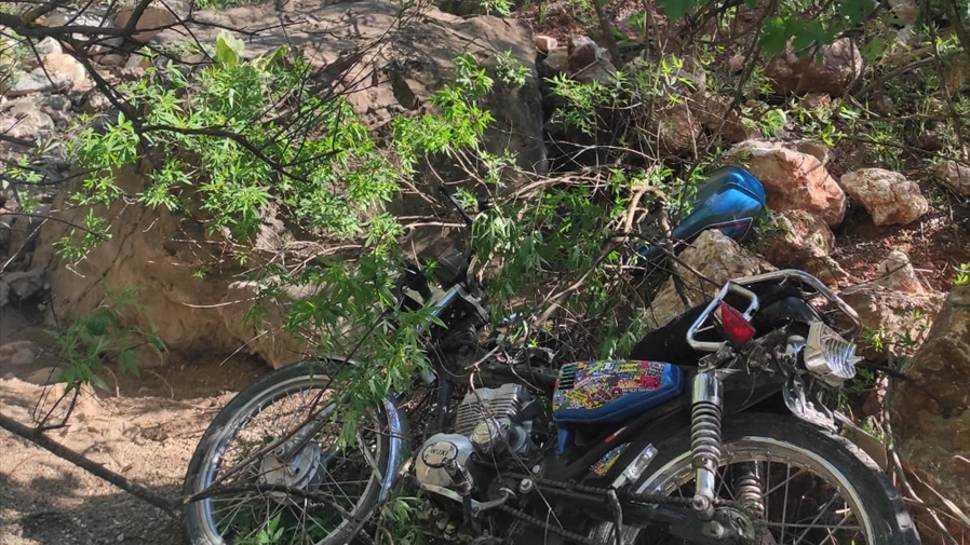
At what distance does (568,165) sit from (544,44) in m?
1.24

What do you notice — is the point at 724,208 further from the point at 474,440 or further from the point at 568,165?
the point at 474,440

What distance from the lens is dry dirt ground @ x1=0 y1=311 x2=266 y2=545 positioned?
3814mm

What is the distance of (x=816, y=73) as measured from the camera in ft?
18.0

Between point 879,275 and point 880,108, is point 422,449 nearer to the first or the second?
point 879,275

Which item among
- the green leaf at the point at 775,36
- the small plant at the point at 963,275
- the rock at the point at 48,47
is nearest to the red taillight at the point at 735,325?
the green leaf at the point at 775,36

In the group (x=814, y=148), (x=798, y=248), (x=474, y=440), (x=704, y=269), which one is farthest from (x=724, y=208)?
(x=474, y=440)

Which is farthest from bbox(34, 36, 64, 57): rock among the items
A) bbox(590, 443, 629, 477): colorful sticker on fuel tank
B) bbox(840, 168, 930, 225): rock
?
bbox(590, 443, 629, 477): colorful sticker on fuel tank

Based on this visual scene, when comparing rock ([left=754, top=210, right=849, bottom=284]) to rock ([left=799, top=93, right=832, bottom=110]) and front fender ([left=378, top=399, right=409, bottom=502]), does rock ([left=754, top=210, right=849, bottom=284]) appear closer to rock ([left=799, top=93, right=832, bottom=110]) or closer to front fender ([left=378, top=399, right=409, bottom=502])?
rock ([left=799, top=93, right=832, bottom=110])

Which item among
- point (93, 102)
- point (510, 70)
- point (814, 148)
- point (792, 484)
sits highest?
point (510, 70)

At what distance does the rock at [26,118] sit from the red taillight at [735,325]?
16.3ft

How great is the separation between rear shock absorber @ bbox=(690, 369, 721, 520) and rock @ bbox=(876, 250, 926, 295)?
159cm

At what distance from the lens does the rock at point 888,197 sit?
14.9ft

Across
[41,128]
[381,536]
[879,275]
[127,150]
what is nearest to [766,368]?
[381,536]

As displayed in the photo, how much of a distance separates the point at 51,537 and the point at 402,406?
1.49m
